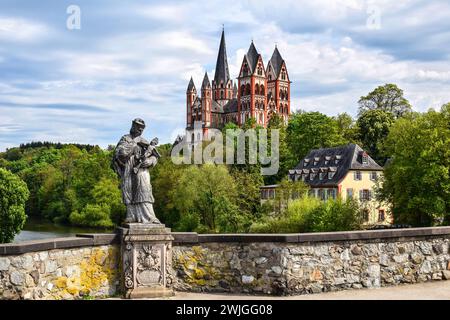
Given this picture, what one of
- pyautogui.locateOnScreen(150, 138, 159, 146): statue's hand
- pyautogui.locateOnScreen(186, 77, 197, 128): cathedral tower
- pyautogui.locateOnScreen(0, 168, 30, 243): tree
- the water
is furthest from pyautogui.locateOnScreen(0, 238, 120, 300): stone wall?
pyautogui.locateOnScreen(186, 77, 197, 128): cathedral tower

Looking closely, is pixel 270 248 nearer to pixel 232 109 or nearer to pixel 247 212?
Result: pixel 247 212

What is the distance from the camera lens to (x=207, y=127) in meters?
136

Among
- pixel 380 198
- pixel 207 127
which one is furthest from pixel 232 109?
pixel 380 198

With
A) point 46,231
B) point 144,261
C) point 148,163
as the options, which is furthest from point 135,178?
point 46,231

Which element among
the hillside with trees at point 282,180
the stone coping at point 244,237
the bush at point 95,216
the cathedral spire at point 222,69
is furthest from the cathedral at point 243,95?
the stone coping at point 244,237

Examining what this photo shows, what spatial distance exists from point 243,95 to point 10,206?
92.4 metres

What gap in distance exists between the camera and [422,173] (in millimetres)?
40031

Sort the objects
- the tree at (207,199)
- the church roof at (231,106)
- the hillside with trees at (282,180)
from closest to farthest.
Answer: the hillside with trees at (282,180) < the tree at (207,199) < the church roof at (231,106)

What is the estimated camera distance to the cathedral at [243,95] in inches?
5153

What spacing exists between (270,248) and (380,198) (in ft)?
120

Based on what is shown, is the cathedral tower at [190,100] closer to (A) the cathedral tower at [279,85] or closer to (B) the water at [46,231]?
(A) the cathedral tower at [279,85]

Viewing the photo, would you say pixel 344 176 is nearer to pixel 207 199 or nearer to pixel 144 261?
pixel 207 199

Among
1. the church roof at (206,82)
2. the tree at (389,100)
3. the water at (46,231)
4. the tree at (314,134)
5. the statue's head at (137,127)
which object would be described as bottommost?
the water at (46,231)

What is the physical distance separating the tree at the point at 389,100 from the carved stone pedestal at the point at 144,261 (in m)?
72.2
